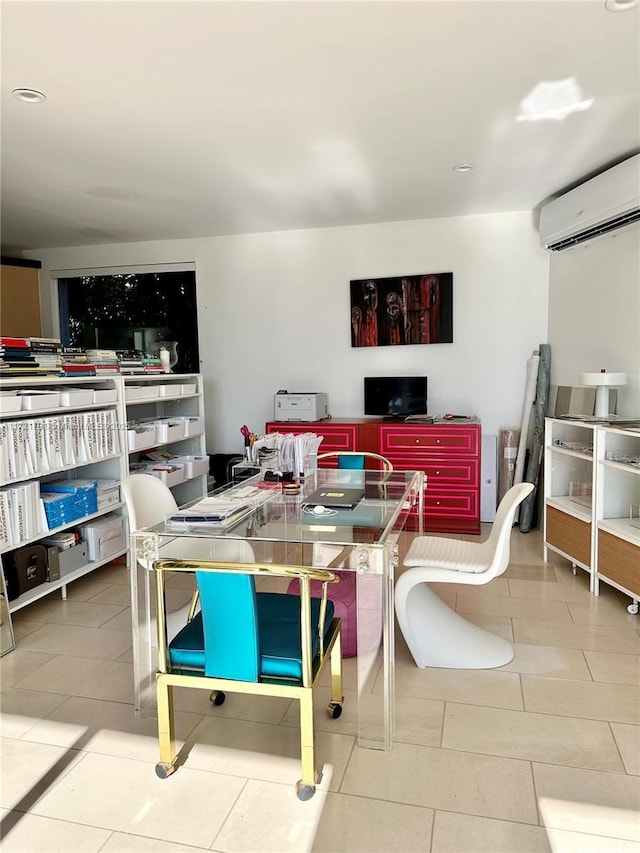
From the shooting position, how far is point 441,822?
1742 mm

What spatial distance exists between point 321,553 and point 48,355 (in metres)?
2.41

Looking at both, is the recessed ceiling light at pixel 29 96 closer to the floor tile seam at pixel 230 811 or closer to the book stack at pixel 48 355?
the book stack at pixel 48 355

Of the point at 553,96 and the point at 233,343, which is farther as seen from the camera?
the point at 233,343

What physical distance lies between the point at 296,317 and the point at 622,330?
292 cm

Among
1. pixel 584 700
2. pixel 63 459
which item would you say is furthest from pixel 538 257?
pixel 63 459

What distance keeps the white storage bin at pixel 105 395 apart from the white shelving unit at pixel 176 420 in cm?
18

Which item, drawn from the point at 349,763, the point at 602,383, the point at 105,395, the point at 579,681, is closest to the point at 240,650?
the point at 349,763

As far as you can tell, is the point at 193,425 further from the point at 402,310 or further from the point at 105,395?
the point at 402,310

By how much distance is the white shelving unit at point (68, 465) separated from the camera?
10.3 feet

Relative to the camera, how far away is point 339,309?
218 inches

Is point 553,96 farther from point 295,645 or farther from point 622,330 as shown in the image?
point 295,645

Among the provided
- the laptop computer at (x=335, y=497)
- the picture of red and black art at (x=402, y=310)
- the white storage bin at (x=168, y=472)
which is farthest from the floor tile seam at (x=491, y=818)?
the picture of red and black art at (x=402, y=310)

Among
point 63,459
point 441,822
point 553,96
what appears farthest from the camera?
point 63,459

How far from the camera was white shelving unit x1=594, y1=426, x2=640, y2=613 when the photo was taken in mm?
3184
